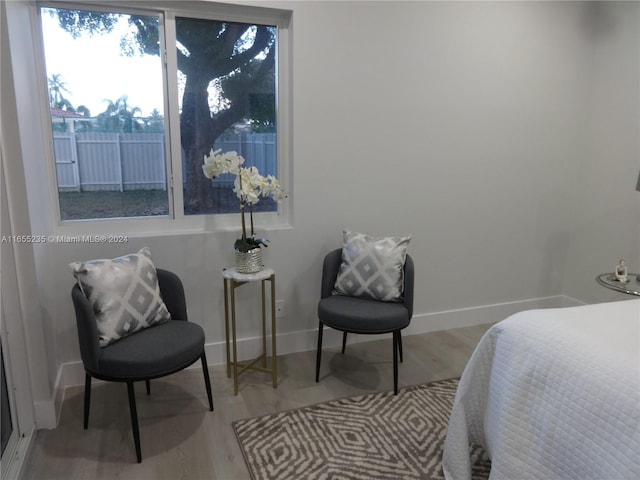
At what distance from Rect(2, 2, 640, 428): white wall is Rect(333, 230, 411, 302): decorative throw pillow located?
31cm

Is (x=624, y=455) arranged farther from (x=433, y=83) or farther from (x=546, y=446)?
(x=433, y=83)

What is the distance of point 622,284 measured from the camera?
2.79 m

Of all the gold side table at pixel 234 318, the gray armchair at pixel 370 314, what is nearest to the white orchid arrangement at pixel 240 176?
the gold side table at pixel 234 318

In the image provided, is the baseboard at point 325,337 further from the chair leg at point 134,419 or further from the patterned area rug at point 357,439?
the patterned area rug at point 357,439

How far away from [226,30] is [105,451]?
2.39 m

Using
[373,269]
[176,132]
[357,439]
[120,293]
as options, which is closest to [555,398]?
[357,439]

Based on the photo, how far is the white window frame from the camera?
2467mm

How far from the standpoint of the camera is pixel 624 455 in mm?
1299

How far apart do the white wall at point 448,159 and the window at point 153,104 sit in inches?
9.5

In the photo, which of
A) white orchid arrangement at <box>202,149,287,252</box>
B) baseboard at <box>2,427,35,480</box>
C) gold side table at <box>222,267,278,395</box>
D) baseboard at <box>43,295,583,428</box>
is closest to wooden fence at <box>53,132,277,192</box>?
A: white orchid arrangement at <box>202,149,287,252</box>

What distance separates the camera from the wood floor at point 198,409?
6.49 ft

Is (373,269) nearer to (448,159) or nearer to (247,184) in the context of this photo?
(247,184)

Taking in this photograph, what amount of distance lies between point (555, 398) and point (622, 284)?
1687 mm

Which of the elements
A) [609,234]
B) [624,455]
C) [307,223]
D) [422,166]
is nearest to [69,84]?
[307,223]
